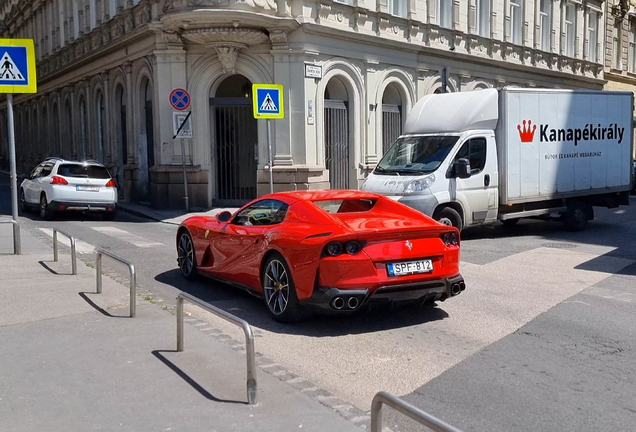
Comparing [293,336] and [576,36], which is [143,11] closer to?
[293,336]

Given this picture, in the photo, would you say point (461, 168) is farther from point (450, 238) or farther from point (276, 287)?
point (276, 287)

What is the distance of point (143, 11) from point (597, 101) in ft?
46.2

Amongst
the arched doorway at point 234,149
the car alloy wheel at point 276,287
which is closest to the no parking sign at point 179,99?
the arched doorway at point 234,149

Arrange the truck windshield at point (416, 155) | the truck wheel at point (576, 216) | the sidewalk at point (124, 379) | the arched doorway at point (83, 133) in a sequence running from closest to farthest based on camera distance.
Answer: the sidewalk at point (124, 379) → the truck windshield at point (416, 155) → the truck wheel at point (576, 216) → the arched doorway at point (83, 133)

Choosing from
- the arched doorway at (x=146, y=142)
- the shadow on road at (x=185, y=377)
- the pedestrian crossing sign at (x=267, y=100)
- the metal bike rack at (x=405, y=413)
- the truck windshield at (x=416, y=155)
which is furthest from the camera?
the arched doorway at (x=146, y=142)

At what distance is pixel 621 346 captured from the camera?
23.5 ft

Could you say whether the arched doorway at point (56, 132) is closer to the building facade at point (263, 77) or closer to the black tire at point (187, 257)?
the building facade at point (263, 77)

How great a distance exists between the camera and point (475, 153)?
14781 mm

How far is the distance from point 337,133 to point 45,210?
8899mm

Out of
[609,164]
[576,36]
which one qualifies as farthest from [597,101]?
[576,36]

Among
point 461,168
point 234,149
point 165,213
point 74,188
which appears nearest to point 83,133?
point 234,149

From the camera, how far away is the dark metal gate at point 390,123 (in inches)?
993

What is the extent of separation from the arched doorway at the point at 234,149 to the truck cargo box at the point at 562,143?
9270 millimetres

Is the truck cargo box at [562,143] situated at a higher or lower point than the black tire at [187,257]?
higher
